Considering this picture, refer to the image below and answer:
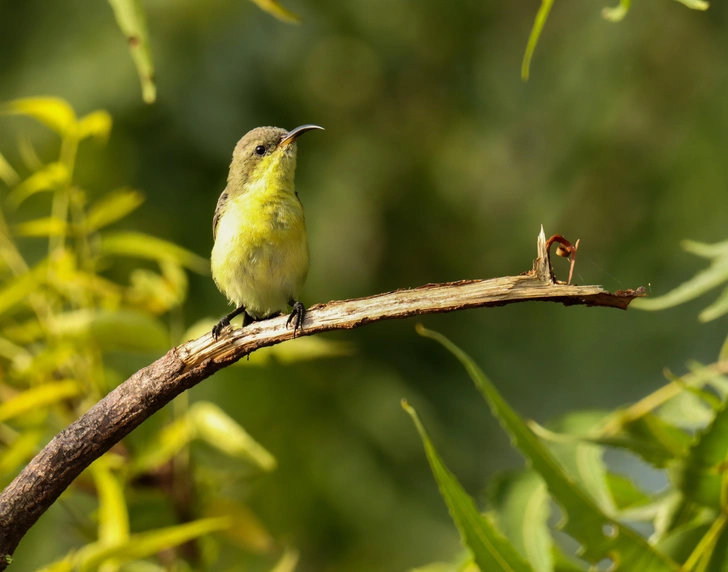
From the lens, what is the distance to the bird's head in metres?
4.02

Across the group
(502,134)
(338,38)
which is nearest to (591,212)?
(502,134)

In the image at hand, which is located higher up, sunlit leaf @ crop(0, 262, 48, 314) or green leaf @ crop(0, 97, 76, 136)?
green leaf @ crop(0, 97, 76, 136)

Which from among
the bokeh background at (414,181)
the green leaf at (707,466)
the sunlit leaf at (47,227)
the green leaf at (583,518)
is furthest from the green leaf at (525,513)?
the bokeh background at (414,181)

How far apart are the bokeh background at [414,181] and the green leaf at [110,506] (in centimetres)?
171

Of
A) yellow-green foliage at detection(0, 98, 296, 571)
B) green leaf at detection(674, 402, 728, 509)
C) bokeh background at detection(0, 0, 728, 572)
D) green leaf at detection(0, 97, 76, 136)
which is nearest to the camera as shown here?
green leaf at detection(674, 402, 728, 509)

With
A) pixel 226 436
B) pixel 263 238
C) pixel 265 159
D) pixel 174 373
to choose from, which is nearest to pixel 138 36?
pixel 174 373

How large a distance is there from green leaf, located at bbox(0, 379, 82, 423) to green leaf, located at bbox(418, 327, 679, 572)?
1.47 metres

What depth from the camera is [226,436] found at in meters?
3.29

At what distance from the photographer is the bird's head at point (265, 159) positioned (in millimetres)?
4016

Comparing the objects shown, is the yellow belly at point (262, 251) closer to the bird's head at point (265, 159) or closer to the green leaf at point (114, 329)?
the bird's head at point (265, 159)

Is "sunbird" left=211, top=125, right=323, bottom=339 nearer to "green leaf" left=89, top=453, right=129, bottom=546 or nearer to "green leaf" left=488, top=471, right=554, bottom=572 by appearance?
"green leaf" left=89, top=453, right=129, bottom=546

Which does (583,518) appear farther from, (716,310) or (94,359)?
(94,359)

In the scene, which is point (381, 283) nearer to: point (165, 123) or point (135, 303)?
point (165, 123)

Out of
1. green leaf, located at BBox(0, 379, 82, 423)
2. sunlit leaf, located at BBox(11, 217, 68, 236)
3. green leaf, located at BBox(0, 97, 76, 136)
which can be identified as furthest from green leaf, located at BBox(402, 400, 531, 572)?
green leaf, located at BBox(0, 97, 76, 136)
